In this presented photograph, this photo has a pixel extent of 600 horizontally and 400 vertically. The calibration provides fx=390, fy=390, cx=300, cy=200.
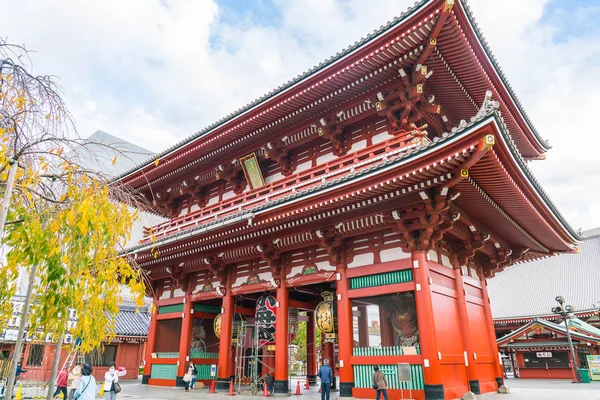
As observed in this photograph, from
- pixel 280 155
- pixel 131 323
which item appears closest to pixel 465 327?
pixel 280 155

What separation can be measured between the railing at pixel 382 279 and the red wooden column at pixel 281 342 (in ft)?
9.15

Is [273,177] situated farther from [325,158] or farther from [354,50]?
[354,50]

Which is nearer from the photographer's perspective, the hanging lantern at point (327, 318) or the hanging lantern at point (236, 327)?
the hanging lantern at point (327, 318)

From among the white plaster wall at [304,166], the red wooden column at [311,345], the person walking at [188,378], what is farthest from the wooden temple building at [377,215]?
Answer: the person walking at [188,378]

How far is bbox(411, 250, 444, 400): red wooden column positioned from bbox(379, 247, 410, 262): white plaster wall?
363 millimetres

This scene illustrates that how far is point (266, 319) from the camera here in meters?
13.6

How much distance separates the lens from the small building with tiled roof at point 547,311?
933 inches

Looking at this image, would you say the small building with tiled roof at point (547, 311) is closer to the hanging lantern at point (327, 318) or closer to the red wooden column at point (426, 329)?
the red wooden column at point (426, 329)

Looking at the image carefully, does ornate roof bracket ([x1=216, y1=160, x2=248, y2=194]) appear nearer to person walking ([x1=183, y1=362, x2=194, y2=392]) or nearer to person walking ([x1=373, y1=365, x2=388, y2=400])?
person walking ([x1=183, y1=362, x2=194, y2=392])

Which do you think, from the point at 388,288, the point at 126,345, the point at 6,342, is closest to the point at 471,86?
the point at 388,288

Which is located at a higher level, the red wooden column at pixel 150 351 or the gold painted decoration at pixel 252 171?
the gold painted decoration at pixel 252 171

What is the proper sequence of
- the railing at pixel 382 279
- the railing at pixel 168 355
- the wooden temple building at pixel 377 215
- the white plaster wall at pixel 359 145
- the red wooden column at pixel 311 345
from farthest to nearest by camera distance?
the red wooden column at pixel 311 345 → the railing at pixel 168 355 → the white plaster wall at pixel 359 145 → the railing at pixel 382 279 → the wooden temple building at pixel 377 215

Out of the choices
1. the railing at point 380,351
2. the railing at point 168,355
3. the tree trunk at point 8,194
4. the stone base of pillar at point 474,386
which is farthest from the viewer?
the railing at point 168,355

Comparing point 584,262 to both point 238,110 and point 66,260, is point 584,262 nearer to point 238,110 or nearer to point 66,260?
point 238,110
